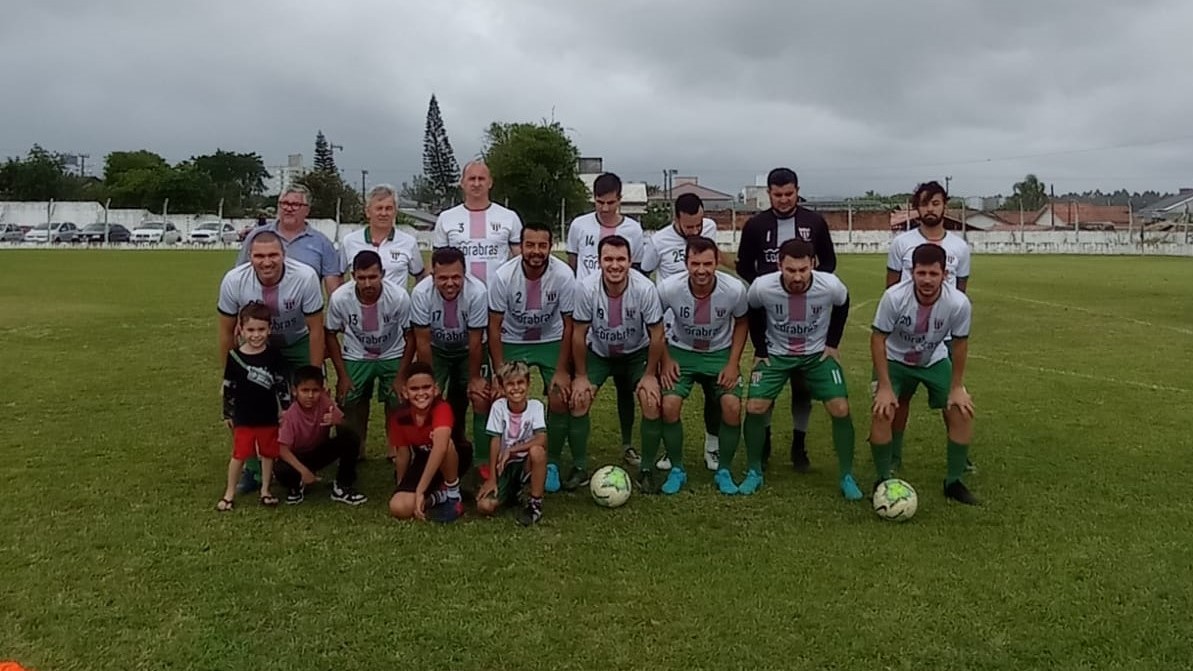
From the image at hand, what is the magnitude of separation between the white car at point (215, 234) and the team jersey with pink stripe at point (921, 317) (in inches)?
1804

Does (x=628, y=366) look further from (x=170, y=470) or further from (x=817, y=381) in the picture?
(x=170, y=470)

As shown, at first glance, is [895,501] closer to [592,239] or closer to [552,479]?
[552,479]

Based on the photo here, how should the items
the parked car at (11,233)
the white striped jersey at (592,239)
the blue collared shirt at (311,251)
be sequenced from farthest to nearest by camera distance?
1. the parked car at (11,233)
2. the white striped jersey at (592,239)
3. the blue collared shirt at (311,251)

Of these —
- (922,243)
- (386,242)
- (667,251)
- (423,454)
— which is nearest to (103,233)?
(386,242)

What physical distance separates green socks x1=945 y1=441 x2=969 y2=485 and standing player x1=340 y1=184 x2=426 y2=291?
11.9 feet

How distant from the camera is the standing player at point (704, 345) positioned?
19.1 ft

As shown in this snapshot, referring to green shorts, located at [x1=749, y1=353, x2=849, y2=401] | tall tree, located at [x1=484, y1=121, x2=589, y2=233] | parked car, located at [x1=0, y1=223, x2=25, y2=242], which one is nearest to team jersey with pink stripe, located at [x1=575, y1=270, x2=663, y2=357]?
green shorts, located at [x1=749, y1=353, x2=849, y2=401]

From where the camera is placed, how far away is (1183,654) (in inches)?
142

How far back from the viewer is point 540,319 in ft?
19.9

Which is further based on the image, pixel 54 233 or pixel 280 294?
pixel 54 233

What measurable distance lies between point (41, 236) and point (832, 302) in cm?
4747

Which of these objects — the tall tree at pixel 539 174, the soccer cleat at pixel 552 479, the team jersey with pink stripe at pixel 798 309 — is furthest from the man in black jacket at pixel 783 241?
the tall tree at pixel 539 174

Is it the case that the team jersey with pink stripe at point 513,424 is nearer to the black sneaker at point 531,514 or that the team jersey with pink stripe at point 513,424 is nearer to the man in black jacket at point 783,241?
the black sneaker at point 531,514

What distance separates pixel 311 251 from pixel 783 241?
10.2 feet
